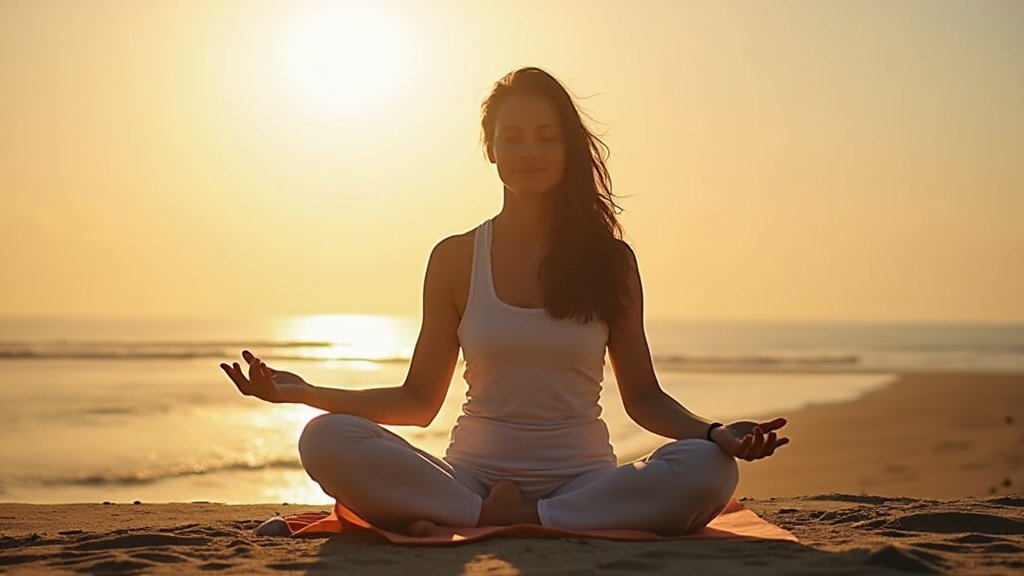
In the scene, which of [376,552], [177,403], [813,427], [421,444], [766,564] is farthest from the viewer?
[177,403]

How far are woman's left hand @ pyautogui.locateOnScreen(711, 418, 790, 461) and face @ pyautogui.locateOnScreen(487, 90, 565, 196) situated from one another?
4.04 feet

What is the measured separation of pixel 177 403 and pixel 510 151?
40.6 feet

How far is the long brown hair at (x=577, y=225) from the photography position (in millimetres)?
4641

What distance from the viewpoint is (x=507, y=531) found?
426 centimetres

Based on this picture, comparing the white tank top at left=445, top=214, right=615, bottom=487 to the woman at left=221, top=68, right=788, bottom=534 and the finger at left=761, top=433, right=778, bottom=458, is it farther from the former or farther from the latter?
the finger at left=761, top=433, right=778, bottom=458

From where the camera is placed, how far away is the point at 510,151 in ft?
15.6

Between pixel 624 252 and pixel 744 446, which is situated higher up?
pixel 624 252

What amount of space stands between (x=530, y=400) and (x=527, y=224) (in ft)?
2.66

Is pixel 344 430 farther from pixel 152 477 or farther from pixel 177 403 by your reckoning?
pixel 177 403

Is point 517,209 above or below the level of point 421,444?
above

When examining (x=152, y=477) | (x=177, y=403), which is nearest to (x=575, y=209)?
(x=152, y=477)

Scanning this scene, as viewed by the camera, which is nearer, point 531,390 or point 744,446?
point 744,446

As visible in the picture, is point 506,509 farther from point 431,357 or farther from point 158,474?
point 158,474

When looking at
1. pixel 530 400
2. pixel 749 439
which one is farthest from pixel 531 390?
pixel 749 439
